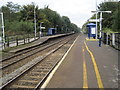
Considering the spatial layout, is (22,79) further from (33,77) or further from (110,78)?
(110,78)

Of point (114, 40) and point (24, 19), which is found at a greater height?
point (24, 19)

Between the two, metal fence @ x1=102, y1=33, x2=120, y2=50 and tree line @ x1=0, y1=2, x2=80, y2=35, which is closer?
metal fence @ x1=102, y1=33, x2=120, y2=50

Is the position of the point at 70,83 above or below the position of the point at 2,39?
below

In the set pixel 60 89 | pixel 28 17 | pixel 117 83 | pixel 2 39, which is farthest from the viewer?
pixel 28 17

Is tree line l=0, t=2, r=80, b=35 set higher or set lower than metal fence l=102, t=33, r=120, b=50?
higher

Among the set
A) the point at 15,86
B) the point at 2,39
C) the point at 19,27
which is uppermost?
the point at 19,27

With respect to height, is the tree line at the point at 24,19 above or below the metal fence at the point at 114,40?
above

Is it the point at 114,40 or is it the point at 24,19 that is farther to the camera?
the point at 24,19

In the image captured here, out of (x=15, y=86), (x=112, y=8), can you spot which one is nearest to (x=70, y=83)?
(x=15, y=86)

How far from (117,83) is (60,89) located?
6.74 ft

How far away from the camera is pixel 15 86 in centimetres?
579

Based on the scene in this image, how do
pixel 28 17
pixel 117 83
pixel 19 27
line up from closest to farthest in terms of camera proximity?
1. pixel 117 83
2. pixel 19 27
3. pixel 28 17

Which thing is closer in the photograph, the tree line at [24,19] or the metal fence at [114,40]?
the metal fence at [114,40]

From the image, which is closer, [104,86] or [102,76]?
[104,86]
